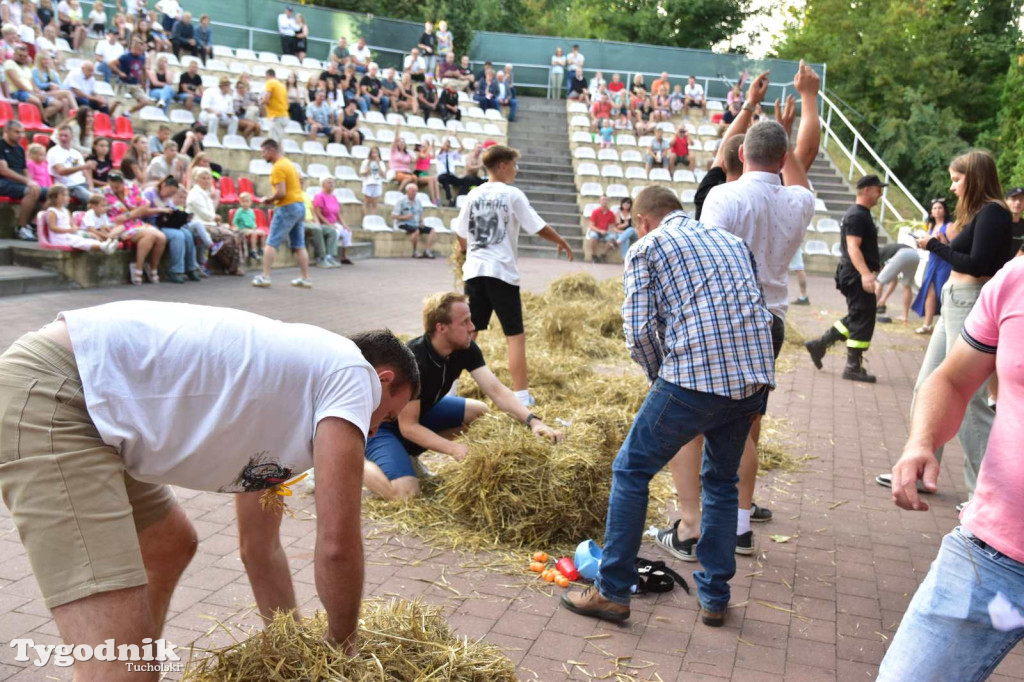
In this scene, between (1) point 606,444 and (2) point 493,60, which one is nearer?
(1) point 606,444

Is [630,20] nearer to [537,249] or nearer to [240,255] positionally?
[537,249]

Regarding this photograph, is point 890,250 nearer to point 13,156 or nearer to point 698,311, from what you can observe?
point 698,311

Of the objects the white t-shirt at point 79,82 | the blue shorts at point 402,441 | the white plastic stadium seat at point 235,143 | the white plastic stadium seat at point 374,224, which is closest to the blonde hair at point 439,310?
the blue shorts at point 402,441

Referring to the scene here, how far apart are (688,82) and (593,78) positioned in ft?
10.5

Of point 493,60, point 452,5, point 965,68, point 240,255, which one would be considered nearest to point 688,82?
point 493,60

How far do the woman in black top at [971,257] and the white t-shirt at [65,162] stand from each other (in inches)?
442

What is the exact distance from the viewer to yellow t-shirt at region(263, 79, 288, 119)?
64.0ft

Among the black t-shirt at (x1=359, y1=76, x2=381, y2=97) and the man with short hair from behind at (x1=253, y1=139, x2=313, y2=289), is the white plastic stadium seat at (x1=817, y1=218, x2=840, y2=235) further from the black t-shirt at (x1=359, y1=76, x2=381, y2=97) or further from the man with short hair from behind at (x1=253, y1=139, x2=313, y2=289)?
the man with short hair from behind at (x1=253, y1=139, x2=313, y2=289)

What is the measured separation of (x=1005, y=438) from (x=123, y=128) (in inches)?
662

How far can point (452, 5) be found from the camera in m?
32.0

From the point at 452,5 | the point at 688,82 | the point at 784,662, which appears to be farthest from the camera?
the point at 452,5

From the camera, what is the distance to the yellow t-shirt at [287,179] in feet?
39.5

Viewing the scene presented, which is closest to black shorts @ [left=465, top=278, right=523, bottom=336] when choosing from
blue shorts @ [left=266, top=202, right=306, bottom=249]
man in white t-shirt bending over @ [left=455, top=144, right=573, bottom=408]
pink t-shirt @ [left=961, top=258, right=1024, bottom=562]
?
man in white t-shirt bending over @ [left=455, top=144, right=573, bottom=408]

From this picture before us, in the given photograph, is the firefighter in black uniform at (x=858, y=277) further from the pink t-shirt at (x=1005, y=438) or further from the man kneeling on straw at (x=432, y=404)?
the pink t-shirt at (x=1005, y=438)
